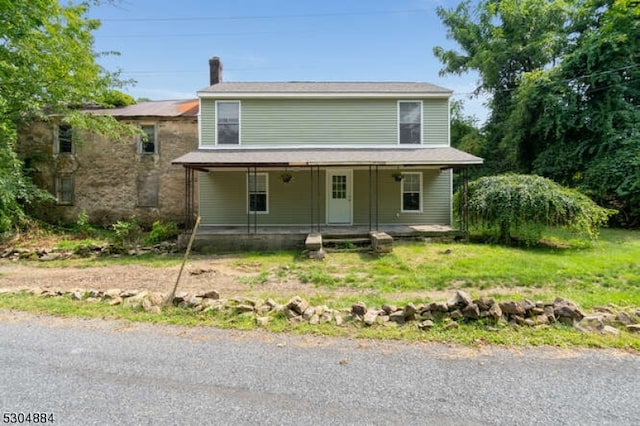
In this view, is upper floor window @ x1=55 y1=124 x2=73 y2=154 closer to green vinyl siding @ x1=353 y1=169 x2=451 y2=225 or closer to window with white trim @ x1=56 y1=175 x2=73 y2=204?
window with white trim @ x1=56 y1=175 x2=73 y2=204

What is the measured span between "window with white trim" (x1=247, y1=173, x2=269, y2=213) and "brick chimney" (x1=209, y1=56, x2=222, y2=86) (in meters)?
6.83

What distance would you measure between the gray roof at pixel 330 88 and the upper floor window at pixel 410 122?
1.50 ft

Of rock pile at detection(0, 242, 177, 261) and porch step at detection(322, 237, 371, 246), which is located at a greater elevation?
porch step at detection(322, 237, 371, 246)

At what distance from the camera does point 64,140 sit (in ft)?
47.8

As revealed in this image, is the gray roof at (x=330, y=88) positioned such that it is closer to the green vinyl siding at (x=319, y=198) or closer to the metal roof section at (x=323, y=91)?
the metal roof section at (x=323, y=91)

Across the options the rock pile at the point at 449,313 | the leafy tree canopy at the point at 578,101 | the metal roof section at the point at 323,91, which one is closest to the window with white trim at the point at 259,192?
the metal roof section at the point at 323,91

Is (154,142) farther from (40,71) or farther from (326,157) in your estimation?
(326,157)

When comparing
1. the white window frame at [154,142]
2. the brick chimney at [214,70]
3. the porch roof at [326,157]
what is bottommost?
the porch roof at [326,157]

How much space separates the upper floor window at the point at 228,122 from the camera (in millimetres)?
12336

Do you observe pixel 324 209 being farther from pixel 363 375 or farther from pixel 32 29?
pixel 32 29

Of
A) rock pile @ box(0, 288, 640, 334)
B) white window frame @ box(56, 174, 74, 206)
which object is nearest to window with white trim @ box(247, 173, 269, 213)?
rock pile @ box(0, 288, 640, 334)

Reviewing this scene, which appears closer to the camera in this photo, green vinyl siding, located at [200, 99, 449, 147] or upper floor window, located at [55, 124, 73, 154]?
green vinyl siding, located at [200, 99, 449, 147]

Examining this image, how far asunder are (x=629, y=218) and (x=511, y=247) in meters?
8.22

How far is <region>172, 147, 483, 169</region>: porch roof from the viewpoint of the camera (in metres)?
10.1
